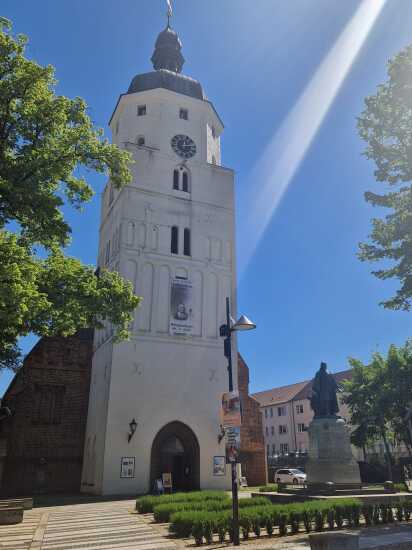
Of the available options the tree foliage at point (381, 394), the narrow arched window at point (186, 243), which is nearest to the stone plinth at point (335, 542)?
the narrow arched window at point (186, 243)

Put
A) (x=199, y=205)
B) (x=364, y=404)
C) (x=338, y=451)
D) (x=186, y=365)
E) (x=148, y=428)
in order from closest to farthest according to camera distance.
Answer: (x=338, y=451) → (x=148, y=428) → (x=186, y=365) → (x=199, y=205) → (x=364, y=404)

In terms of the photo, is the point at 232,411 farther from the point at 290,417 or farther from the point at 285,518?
the point at 290,417

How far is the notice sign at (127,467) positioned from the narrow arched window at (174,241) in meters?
12.1

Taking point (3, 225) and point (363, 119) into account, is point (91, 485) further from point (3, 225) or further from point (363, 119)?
point (363, 119)

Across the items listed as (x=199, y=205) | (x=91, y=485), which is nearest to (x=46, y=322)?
(x=91, y=485)

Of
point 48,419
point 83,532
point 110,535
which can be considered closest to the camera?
point 110,535

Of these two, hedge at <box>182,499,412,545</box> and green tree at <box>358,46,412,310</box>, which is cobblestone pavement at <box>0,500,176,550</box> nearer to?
hedge at <box>182,499,412,545</box>

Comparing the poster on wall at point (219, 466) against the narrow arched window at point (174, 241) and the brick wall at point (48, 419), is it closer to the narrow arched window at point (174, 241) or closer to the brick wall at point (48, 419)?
the brick wall at point (48, 419)

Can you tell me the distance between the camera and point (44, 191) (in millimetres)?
12297

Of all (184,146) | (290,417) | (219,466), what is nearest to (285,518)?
(219,466)

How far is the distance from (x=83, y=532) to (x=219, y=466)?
1505 centimetres

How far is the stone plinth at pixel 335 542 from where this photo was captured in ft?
23.7

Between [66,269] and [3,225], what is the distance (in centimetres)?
211

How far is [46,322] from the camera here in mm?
13000
